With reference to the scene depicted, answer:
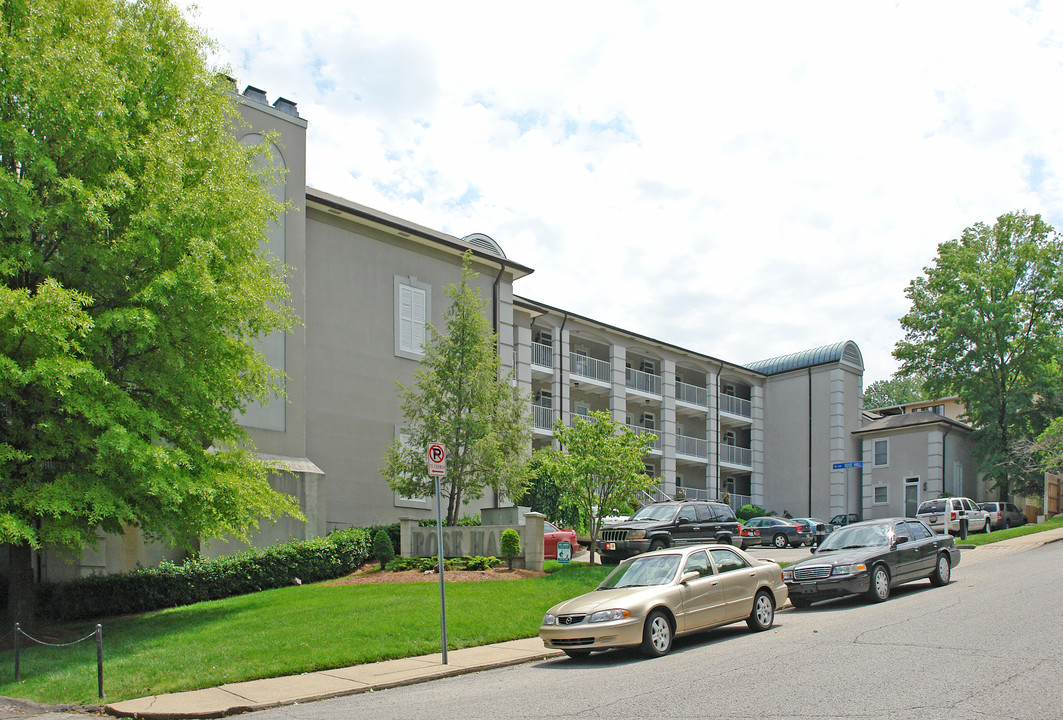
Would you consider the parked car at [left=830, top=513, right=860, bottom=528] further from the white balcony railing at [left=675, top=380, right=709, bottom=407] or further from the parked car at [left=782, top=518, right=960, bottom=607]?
the parked car at [left=782, top=518, right=960, bottom=607]

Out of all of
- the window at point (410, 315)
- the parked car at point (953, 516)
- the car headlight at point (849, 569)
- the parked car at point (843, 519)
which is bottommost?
the parked car at point (843, 519)

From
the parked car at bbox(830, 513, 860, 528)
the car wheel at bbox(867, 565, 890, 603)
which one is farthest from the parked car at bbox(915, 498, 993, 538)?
the car wheel at bbox(867, 565, 890, 603)

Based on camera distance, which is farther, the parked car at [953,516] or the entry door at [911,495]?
the entry door at [911,495]

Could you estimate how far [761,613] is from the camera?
12.8 metres

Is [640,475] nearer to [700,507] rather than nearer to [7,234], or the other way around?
[700,507]

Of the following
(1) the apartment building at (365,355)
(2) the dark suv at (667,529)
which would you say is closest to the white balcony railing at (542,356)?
(1) the apartment building at (365,355)

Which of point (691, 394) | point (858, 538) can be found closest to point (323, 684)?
point (858, 538)

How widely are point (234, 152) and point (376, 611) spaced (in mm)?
8833

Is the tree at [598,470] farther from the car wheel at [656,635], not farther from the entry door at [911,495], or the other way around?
the entry door at [911,495]

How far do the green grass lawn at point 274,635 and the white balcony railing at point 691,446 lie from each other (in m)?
26.1

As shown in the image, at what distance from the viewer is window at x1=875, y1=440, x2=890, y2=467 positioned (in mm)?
44344

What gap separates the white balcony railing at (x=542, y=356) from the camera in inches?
1452

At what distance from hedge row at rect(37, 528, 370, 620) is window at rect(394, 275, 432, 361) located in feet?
22.4

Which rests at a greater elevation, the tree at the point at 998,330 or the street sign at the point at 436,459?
the tree at the point at 998,330
